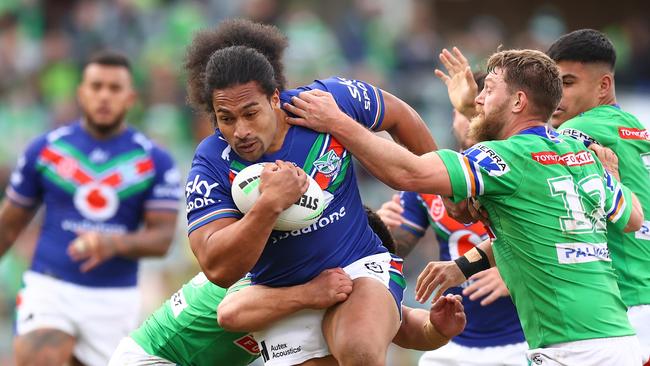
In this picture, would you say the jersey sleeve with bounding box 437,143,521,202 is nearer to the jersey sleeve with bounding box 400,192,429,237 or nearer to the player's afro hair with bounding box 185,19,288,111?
the player's afro hair with bounding box 185,19,288,111

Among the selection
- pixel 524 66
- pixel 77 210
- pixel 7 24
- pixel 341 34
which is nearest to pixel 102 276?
pixel 77 210

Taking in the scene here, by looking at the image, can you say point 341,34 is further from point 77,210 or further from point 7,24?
point 77,210

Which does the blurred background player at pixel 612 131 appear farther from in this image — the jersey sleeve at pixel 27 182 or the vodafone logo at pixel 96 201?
the jersey sleeve at pixel 27 182

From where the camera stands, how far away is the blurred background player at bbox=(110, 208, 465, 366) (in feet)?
19.9

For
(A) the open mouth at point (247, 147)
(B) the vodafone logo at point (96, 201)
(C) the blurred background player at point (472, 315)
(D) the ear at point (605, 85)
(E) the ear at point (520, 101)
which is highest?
(D) the ear at point (605, 85)

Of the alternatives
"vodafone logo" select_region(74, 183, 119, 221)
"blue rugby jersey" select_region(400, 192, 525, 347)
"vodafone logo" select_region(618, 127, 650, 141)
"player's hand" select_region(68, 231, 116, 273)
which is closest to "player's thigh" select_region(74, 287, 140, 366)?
"player's hand" select_region(68, 231, 116, 273)

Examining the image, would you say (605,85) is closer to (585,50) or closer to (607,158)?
(585,50)

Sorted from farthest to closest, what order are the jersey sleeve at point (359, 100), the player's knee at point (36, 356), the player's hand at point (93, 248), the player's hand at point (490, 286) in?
1. the player's hand at point (93, 248)
2. the player's knee at point (36, 356)
3. the player's hand at point (490, 286)
4. the jersey sleeve at point (359, 100)

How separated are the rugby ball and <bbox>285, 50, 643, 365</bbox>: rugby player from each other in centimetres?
38

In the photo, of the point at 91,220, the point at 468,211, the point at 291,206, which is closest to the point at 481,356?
the point at 468,211

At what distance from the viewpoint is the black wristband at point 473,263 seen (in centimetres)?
665

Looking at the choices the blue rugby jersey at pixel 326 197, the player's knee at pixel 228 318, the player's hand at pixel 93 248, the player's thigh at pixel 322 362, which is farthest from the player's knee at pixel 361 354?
the player's hand at pixel 93 248

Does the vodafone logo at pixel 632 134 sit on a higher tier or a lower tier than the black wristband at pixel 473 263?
higher

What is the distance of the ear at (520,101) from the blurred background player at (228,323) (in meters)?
1.23
